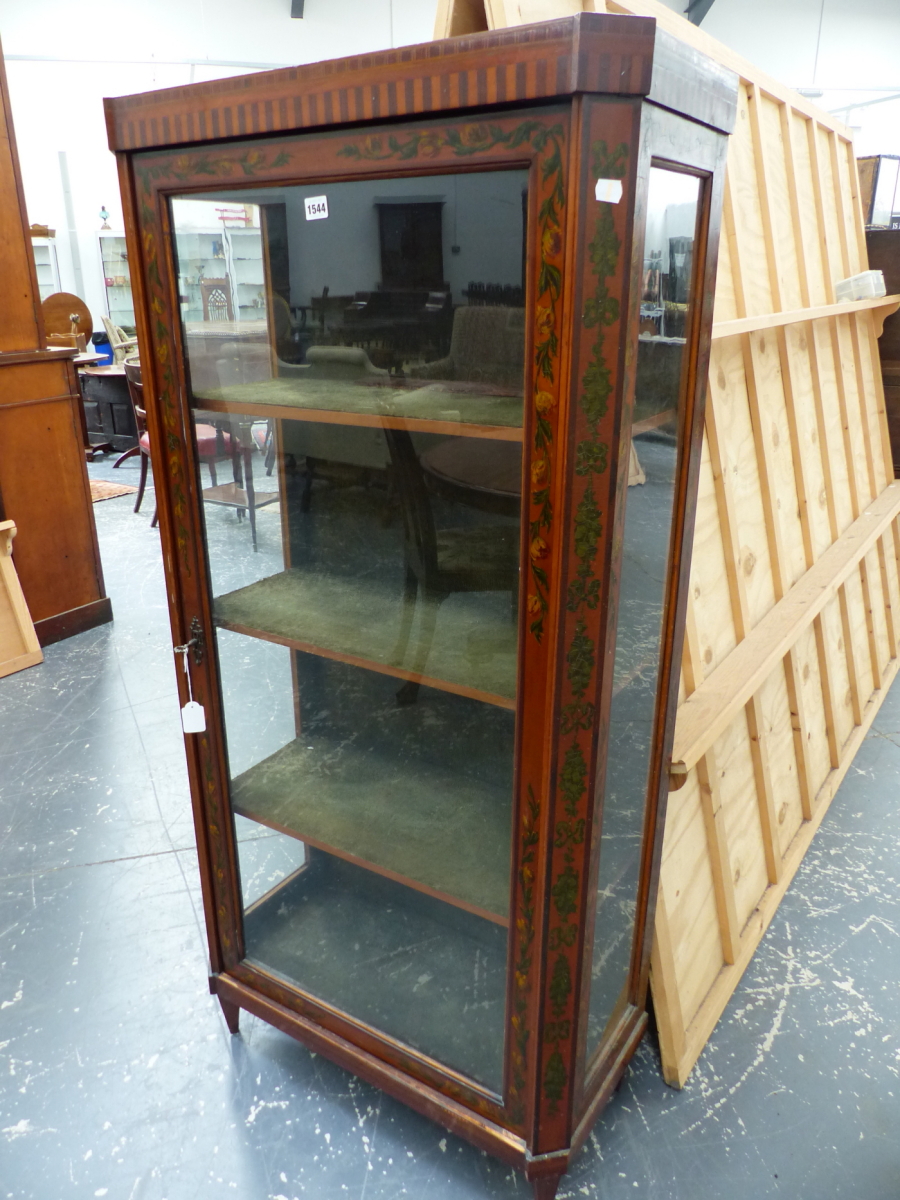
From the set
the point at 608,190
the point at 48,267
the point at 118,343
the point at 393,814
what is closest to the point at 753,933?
the point at 393,814

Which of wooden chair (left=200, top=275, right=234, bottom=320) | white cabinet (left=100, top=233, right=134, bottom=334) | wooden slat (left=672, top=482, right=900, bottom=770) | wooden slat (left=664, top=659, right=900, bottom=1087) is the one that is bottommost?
wooden slat (left=664, top=659, right=900, bottom=1087)

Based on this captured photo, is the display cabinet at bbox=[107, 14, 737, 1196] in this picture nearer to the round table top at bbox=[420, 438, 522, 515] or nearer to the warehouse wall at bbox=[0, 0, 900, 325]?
the round table top at bbox=[420, 438, 522, 515]

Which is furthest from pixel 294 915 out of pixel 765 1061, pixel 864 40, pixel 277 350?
pixel 864 40

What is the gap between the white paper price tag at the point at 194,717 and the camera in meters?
1.47

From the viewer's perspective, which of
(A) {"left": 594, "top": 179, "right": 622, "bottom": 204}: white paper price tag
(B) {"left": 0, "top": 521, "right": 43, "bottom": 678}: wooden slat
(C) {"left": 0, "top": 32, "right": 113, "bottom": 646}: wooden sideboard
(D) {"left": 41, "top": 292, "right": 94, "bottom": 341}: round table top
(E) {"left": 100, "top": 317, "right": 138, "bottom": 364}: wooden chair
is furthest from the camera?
(E) {"left": 100, "top": 317, "right": 138, "bottom": 364}: wooden chair

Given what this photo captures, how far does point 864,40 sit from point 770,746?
8.95 m

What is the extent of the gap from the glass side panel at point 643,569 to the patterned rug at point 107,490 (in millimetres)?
5303

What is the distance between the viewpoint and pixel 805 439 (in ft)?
7.92

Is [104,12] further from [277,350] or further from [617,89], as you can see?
[617,89]

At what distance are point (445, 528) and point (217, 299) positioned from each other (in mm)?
512

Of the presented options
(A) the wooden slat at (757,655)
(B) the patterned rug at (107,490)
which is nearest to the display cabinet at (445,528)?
(A) the wooden slat at (757,655)

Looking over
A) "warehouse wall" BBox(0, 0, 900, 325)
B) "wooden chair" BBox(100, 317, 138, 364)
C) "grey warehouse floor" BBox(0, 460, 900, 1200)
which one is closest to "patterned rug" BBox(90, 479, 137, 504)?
"wooden chair" BBox(100, 317, 138, 364)

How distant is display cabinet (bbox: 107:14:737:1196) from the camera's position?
0.95 m

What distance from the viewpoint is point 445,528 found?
135 centimetres
